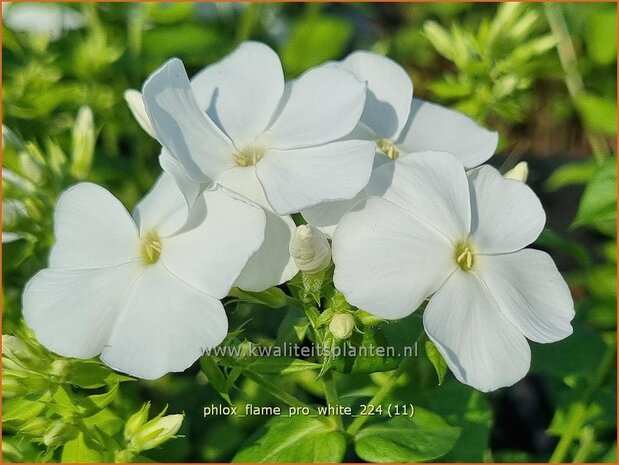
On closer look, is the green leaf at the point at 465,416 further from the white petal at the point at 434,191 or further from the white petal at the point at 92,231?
the white petal at the point at 92,231

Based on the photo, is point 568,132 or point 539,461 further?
point 568,132

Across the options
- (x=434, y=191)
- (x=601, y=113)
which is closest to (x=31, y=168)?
(x=434, y=191)

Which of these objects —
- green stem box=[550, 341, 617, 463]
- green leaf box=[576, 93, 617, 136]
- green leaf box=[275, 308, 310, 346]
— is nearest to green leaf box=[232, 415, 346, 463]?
green leaf box=[275, 308, 310, 346]

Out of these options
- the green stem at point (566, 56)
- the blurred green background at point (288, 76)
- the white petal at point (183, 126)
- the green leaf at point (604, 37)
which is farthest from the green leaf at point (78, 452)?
the green leaf at point (604, 37)

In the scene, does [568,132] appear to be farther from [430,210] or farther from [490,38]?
[430,210]

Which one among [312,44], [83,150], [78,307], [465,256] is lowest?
[312,44]

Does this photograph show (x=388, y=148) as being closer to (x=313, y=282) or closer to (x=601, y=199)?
(x=313, y=282)

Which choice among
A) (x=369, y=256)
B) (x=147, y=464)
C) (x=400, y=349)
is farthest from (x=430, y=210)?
(x=147, y=464)
